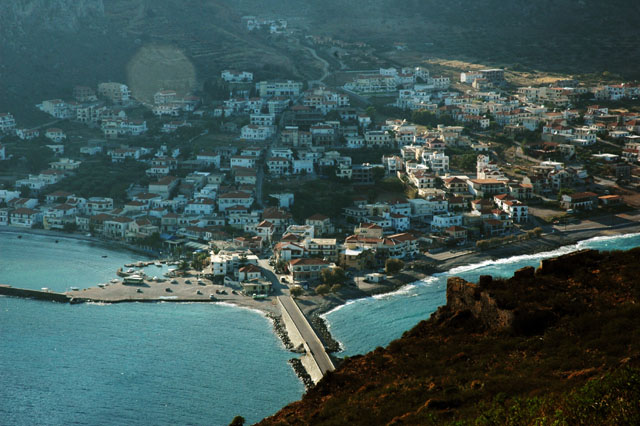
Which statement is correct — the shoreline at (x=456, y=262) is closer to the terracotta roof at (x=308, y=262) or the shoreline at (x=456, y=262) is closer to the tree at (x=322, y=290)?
the tree at (x=322, y=290)

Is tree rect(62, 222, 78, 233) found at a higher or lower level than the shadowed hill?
lower

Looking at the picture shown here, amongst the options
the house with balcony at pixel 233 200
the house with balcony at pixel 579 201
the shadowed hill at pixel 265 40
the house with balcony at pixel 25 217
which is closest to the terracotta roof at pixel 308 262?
the house with balcony at pixel 233 200

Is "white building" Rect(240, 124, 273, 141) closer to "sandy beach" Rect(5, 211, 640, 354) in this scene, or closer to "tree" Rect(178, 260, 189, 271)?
"sandy beach" Rect(5, 211, 640, 354)

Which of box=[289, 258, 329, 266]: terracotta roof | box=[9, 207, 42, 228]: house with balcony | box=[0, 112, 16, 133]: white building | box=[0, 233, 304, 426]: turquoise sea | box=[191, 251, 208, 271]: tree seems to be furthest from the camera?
box=[0, 112, 16, 133]: white building

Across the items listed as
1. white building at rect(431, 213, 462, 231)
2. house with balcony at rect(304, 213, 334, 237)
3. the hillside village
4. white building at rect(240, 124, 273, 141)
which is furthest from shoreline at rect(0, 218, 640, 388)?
white building at rect(240, 124, 273, 141)

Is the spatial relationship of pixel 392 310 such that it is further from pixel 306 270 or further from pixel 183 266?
pixel 183 266

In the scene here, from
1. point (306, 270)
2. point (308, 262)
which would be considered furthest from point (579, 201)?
point (306, 270)

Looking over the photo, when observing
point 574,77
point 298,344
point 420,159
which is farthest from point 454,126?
point 298,344

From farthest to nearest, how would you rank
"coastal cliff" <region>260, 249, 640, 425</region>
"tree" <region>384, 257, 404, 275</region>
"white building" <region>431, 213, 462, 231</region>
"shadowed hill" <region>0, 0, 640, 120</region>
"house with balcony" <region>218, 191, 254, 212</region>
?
"shadowed hill" <region>0, 0, 640, 120</region>
"house with balcony" <region>218, 191, 254, 212</region>
"white building" <region>431, 213, 462, 231</region>
"tree" <region>384, 257, 404, 275</region>
"coastal cliff" <region>260, 249, 640, 425</region>
